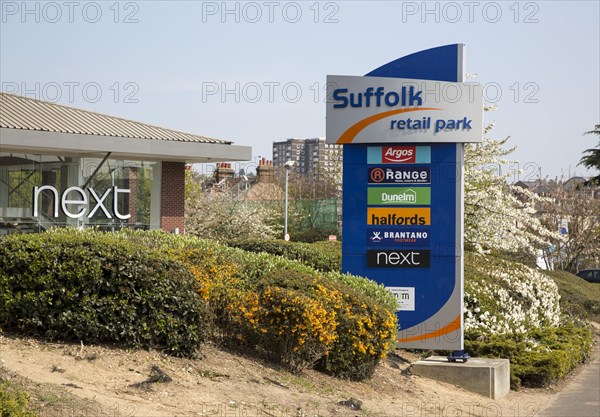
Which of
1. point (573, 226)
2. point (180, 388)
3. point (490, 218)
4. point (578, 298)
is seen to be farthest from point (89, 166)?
point (573, 226)

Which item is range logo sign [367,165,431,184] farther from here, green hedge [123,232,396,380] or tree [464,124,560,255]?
tree [464,124,560,255]

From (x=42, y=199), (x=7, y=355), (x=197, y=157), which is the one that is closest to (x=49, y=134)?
(x=42, y=199)

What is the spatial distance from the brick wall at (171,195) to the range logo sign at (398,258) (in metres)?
16.8

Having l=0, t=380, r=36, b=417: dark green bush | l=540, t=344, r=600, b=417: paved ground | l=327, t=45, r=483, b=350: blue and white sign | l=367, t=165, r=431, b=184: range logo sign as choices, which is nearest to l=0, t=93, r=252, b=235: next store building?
l=327, t=45, r=483, b=350: blue and white sign

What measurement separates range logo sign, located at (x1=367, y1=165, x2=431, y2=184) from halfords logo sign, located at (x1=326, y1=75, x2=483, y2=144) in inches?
17.1

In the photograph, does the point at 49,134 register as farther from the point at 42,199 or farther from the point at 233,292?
the point at 233,292

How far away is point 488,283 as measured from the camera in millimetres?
17828

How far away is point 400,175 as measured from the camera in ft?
45.6

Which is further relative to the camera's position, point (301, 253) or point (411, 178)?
point (301, 253)

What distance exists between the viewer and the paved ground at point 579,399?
12141 mm

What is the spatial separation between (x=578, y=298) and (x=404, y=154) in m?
14.6

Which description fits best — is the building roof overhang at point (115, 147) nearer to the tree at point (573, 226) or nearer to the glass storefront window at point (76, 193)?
the glass storefront window at point (76, 193)

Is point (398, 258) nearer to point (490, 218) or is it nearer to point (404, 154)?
point (404, 154)

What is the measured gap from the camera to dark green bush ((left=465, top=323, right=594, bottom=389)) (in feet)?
46.6
